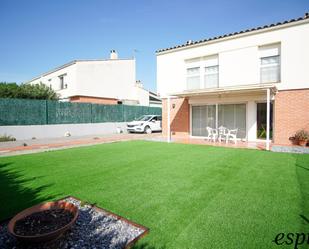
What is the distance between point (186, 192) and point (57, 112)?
15.6 m

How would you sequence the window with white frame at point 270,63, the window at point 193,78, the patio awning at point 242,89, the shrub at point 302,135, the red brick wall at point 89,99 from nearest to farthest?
the patio awning at point 242,89
the shrub at point 302,135
the window with white frame at point 270,63
the window at point 193,78
the red brick wall at point 89,99

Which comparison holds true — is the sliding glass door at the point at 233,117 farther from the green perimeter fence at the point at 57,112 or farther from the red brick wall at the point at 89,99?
the red brick wall at the point at 89,99

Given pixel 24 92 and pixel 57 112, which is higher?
pixel 24 92

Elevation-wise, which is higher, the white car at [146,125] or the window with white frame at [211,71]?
the window with white frame at [211,71]

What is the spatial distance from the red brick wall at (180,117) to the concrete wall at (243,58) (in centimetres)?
93

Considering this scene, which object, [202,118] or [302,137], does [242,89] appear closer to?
[302,137]

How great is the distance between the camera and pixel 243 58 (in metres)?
13.2

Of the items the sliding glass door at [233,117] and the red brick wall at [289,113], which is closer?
the red brick wall at [289,113]

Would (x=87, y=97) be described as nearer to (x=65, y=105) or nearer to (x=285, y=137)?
(x=65, y=105)

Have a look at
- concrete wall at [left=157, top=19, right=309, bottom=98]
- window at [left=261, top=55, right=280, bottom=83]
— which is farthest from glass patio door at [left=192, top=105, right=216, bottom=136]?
window at [left=261, top=55, right=280, bottom=83]

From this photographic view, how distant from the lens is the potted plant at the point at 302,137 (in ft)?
36.9

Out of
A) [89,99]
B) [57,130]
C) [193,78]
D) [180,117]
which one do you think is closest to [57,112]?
[57,130]

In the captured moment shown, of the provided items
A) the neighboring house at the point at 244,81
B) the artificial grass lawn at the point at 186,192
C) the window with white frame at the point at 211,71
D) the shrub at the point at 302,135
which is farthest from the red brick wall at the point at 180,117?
the artificial grass lawn at the point at 186,192

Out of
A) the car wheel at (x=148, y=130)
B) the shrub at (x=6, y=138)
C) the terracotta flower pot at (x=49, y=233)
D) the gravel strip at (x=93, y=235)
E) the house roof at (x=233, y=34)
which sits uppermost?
the house roof at (x=233, y=34)
